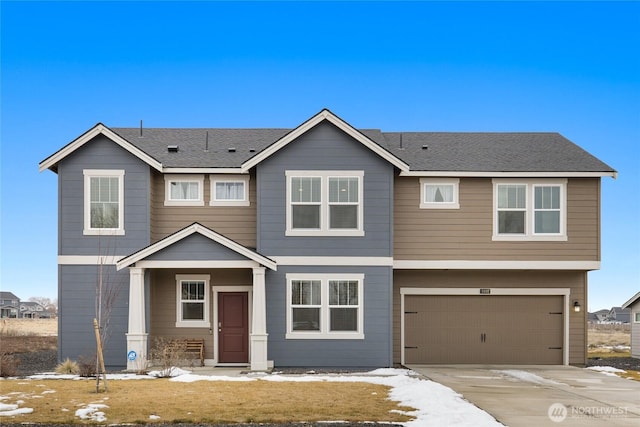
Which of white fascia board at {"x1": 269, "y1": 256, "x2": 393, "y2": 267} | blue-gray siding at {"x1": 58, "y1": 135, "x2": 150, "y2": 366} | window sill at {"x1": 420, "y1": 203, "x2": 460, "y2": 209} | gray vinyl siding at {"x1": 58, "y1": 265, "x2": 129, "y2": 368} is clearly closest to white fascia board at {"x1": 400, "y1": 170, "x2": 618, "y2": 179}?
window sill at {"x1": 420, "y1": 203, "x2": 460, "y2": 209}

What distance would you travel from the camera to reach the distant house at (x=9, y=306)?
342 feet

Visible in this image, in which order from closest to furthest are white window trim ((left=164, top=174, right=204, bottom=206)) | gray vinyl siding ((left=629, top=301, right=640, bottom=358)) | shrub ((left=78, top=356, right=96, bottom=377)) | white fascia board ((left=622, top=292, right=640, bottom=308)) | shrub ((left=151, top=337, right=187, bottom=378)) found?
1. shrub ((left=78, top=356, right=96, bottom=377))
2. shrub ((left=151, top=337, right=187, bottom=378))
3. white window trim ((left=164, top=174, right=204, bottom=206))
4. gray vinyl siding ((left=629, top=301, right=640, bottom=358))
5. white fascia board ((left=622, top=292, right=640, bottom=308))

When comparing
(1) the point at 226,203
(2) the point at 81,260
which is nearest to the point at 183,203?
(1) the point at 226,203

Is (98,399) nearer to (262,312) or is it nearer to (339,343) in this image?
(262,312)

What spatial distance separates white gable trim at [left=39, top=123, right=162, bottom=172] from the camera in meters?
20.7

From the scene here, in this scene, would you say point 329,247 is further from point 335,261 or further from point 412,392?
point 412,392

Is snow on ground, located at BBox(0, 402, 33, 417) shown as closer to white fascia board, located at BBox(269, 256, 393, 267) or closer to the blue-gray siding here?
the blue-gray siding

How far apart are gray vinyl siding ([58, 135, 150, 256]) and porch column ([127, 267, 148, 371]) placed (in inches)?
42.9

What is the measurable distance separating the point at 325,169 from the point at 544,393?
8982 mm

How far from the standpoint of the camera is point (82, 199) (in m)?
20.9

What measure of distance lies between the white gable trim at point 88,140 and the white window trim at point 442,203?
836 centimetres

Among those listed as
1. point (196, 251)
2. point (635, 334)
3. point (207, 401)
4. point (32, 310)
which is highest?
point (196, 251)

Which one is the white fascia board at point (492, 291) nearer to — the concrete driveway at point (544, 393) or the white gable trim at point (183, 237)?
the concrete driveway at point (544, 393)

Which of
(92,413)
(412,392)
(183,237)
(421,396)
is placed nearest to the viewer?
(92,413)
